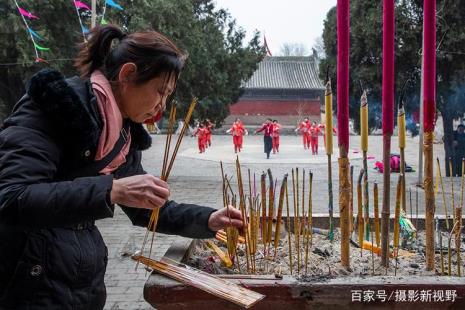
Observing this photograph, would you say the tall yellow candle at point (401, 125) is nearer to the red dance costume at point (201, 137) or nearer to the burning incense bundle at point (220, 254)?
the burning incense bundle at point (220, 254)

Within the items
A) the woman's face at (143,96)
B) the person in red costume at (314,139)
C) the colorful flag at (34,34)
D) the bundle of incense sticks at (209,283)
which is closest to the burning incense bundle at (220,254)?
the bundle of incense sticks at (209,283)

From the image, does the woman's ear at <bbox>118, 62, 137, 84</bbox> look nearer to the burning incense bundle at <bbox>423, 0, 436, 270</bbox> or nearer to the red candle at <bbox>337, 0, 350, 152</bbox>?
the red candle at <bbox>337, 0, 350, 152</bbox>

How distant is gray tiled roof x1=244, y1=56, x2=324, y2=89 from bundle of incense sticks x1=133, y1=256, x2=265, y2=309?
3166 cm

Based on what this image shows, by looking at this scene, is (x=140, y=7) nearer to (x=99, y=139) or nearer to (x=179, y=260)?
(x=179, y=260)

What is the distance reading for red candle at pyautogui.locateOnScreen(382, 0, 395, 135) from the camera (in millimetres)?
2137

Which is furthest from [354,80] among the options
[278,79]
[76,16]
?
[278,79]

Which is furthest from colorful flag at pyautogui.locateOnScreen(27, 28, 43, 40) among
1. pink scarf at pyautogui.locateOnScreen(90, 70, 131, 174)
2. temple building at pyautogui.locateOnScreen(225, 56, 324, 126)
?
temple building at pyautogui.locateOnScreen(225, 56, 324, 126)

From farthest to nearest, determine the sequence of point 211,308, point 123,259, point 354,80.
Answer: point 354,80
point 123,259
point 211,308

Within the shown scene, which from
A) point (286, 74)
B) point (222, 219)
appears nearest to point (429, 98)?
point (222, 219)

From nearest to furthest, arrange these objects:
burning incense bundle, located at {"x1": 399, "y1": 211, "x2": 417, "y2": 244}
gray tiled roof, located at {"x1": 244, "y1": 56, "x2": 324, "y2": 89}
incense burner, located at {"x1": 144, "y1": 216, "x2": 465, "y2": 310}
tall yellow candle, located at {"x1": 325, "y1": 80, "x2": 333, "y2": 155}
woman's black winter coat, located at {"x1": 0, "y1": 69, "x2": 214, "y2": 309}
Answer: woman's black winter coat, located at {"x1": 0, "y1": 69, "x2": 214, "y2": 309}, incense burner, located at {"x1": 144, "y1": 216, "x2": 465, "y2": 310}, tall yellow candle, located at {"x1": 325, "y1": 80, "x2": 333, "y2": 155}, burning incense bundle, located at {"x1": 399, "y1": 211, "x2": 417, "y2": 244}, gray tiled roof, located at {"x1": 244, "y1": 56, "x2": 324, "y2": 89}

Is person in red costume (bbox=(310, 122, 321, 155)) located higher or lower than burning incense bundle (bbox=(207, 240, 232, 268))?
lower

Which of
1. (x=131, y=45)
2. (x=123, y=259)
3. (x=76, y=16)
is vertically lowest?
(x=123, y=259)

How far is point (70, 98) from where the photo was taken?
1.17 meters

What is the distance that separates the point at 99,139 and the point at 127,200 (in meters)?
0.23
